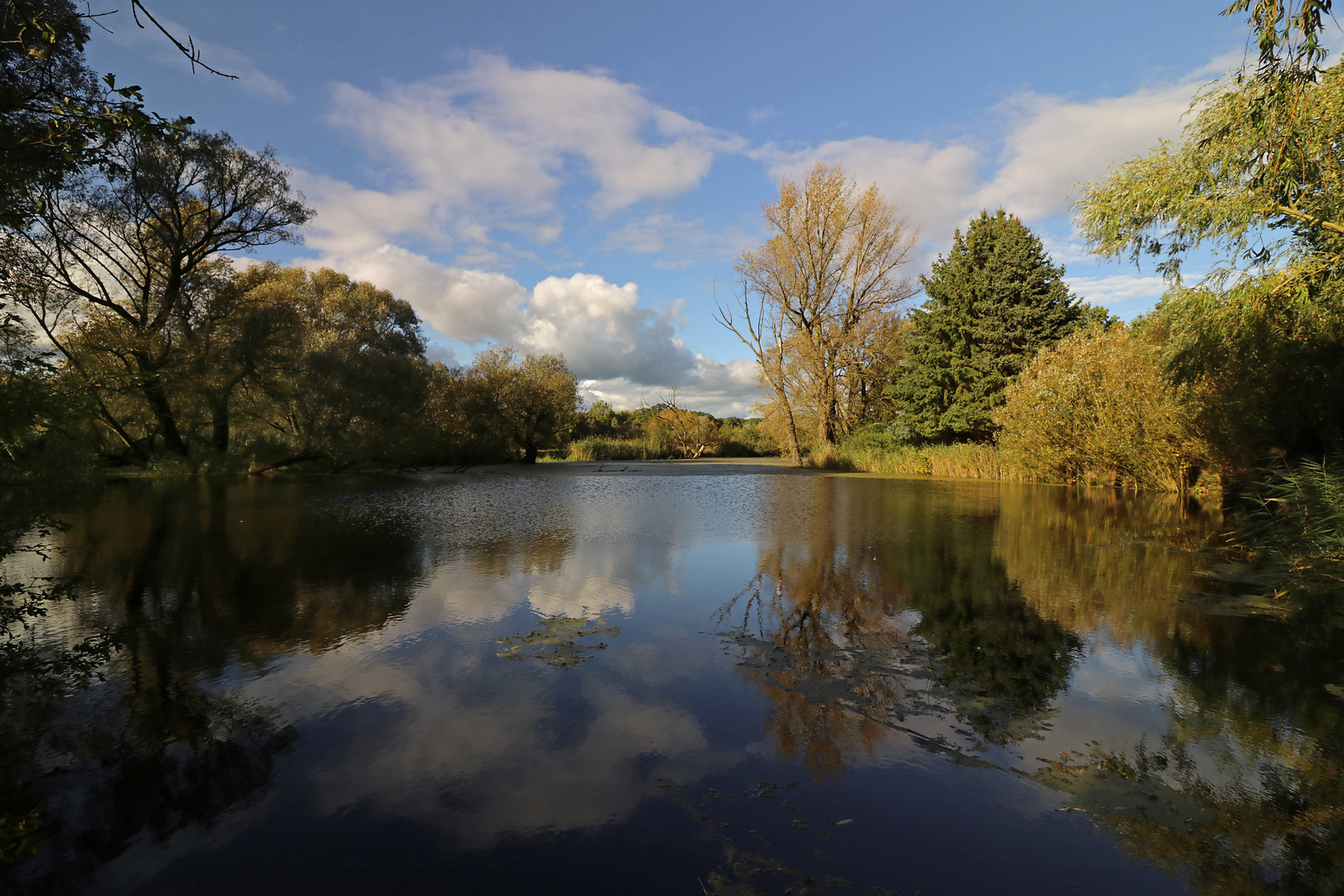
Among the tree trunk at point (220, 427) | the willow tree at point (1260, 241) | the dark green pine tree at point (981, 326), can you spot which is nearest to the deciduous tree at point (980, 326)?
the dark green pine tree at point (981, 326)

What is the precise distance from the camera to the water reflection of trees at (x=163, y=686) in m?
2.69

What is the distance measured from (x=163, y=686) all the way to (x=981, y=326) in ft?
99.6

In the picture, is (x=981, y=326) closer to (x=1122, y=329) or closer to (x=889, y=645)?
(x=1122, y=329)

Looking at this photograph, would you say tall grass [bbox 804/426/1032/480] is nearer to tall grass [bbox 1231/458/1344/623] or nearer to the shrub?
the shrub

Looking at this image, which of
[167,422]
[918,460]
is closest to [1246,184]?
[918,460]

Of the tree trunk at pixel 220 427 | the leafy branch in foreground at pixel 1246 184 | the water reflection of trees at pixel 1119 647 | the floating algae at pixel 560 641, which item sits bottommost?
the floating algae at pixel 560 641

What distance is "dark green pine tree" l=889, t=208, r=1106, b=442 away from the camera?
27219 mm

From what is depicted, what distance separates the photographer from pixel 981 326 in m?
27.9

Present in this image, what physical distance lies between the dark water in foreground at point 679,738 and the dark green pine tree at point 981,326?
22.0 metres

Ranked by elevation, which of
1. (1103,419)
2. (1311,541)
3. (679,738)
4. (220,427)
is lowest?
(679,738)

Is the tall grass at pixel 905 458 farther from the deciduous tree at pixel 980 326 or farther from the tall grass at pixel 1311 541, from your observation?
the tall grass at pixel 1311 541

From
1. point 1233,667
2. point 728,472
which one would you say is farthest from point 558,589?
point 728,472

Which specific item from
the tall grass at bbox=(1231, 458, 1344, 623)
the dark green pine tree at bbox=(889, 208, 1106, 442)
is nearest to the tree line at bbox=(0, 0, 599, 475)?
the tall grass at bbox=(1231, 458, 1344, 623)

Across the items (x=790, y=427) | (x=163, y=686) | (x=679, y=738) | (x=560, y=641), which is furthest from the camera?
(x=790, y=427)
